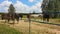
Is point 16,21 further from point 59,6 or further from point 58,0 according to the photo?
point 58,0

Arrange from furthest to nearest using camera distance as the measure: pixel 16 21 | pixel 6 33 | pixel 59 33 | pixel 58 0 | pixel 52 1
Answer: pixel 58 0 → pixel 52 1 → pixel 16 21 → pixel 59 33 → pixel 6 33

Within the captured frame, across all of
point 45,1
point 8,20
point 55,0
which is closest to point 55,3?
point 55,0

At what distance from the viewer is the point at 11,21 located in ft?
56.8

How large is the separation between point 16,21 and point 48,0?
663 inches

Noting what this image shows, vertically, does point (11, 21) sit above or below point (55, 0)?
below

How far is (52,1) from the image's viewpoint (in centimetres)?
3061

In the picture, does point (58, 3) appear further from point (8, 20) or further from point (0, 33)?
point (0, 33)

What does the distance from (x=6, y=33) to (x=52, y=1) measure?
76.5 ft

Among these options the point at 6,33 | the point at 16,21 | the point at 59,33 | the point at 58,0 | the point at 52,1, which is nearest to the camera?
the point at 6,33

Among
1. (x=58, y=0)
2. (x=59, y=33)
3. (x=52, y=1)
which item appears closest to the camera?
(x=59, y=33)

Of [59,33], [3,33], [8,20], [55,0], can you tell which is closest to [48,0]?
[55,0]

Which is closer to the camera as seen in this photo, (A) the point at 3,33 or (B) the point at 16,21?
(A) the point at 3,33

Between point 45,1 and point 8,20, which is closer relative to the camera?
point 8,20

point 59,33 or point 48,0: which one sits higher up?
point 48,0
